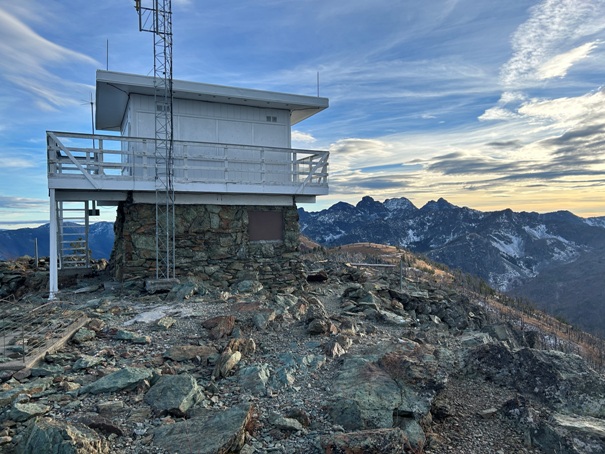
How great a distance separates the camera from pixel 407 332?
10219 millimetres

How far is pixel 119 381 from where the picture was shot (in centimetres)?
627

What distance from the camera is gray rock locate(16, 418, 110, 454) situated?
14.7 feet

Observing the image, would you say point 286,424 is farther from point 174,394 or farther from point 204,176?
point 204,176

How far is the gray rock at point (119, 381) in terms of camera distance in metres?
6.11

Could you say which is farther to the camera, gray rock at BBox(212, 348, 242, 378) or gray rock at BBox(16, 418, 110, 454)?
gray rock at BBox(212, 348, 242, 378)

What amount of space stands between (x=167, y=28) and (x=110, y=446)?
42.9 feet

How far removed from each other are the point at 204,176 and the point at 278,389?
10250 mm

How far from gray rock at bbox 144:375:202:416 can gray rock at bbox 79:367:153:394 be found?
0.30m

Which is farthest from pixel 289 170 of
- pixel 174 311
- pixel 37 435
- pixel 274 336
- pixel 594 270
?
pixel 594 270

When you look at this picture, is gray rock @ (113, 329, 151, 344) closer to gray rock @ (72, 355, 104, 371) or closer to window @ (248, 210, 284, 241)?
gray rock @ (72, 355, 104, 371)

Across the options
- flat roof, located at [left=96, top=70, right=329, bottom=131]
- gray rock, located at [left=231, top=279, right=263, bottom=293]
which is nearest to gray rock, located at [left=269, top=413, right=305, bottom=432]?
gray rock, located at [left=231, top=279, right=263, bottom=293]

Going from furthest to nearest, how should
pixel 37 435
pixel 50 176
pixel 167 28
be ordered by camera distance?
pixel 167 28 → pixel 50 176 → pixel 37 435

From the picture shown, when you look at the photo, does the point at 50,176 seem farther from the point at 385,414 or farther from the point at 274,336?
the point at 385,414

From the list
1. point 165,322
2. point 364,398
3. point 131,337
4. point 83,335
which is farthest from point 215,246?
point 364,398
